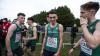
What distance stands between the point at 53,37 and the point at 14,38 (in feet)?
4.04

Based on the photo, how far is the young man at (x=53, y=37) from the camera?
31.1 ft

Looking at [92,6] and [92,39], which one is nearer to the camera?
[92,39]

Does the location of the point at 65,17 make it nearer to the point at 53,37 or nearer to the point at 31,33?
the point at 31,33

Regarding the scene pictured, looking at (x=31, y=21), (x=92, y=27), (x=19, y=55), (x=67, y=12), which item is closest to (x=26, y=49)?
(x=31, y=21)

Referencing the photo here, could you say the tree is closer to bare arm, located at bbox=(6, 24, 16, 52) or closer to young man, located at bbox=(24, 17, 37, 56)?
young man, located at bbox=(24, 17, 37, 56)

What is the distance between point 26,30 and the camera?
14227 millimetres

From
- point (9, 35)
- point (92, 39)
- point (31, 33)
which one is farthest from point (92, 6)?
point (31, 33)

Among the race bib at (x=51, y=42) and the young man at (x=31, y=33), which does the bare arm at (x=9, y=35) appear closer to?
the race bib at (x=51, y=42)

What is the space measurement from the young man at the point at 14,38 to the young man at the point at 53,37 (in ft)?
3.14

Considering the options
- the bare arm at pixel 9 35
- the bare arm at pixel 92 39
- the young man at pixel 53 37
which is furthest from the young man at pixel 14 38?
the bare arm at pixel 92 39

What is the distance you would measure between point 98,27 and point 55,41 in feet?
14.7

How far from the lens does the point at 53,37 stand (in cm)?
961

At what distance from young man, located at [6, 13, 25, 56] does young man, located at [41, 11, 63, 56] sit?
3.14ft

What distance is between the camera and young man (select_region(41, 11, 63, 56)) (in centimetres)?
948
